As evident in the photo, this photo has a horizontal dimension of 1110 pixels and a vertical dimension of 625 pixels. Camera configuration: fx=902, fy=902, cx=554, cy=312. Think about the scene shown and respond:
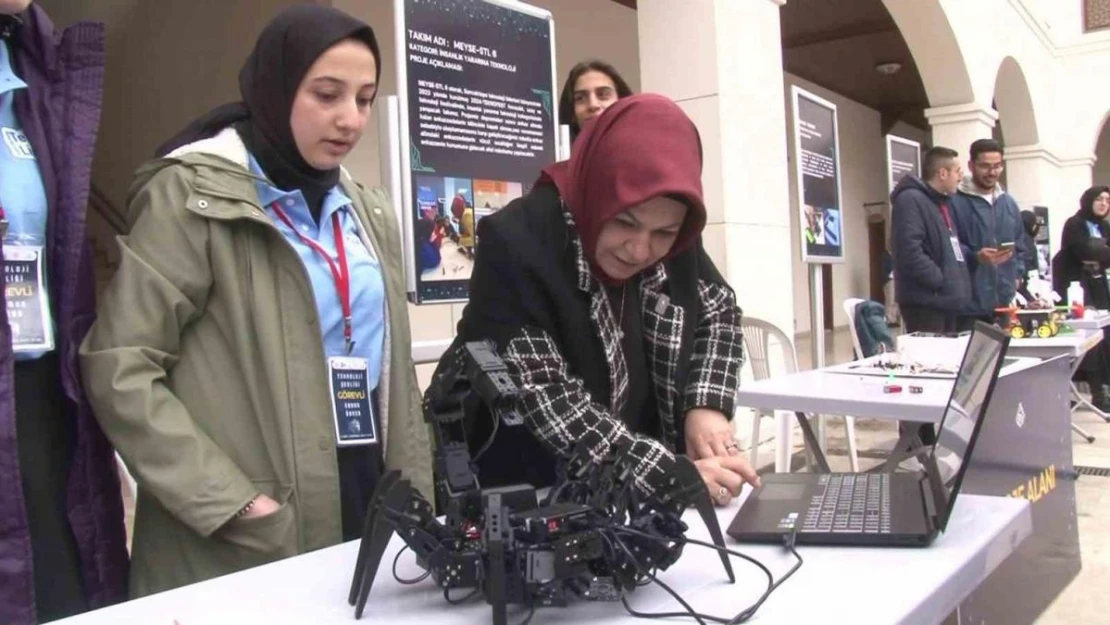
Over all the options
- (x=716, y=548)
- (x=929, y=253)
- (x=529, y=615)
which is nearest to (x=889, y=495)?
(x=716, y=548)

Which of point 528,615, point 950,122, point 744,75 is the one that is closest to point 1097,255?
point 950,122

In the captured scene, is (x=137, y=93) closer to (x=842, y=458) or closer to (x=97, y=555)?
(x=842, y=458)

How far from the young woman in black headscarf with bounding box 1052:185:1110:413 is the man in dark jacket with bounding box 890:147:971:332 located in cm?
204

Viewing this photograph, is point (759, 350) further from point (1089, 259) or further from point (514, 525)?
point (1089, 259)

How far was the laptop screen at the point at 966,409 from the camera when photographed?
108 cm

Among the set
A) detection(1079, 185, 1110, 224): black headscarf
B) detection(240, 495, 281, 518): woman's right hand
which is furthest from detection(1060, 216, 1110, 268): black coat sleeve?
detection(240, 495, 281, 518): woman's right hand

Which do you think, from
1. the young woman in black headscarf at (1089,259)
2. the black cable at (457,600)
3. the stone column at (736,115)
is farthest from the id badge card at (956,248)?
the black cable at (457,600)

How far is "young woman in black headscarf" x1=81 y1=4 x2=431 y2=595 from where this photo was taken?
1.18 metres

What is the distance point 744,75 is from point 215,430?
355 centimetres

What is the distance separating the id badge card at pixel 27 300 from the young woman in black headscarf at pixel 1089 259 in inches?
237

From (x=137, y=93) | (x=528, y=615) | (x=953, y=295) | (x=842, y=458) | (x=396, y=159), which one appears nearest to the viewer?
(x=528, y=615)

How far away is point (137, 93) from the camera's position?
25.4 feet

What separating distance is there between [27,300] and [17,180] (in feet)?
0.53

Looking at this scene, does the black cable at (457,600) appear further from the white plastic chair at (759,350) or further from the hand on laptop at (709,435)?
the white plastic chair at (759,350)
